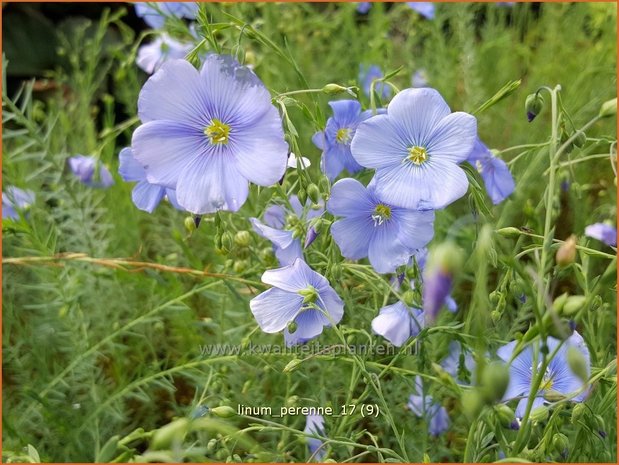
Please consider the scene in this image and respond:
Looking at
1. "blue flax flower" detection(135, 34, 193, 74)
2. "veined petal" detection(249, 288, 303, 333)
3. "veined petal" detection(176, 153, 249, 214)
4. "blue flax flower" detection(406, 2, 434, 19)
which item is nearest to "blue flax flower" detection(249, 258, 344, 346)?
"veined petal" detection(249, 288, 303, 333)

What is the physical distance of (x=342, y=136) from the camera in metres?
1.01

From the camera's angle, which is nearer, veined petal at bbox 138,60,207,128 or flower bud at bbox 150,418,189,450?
flower bud at bbox 150,418,189,450

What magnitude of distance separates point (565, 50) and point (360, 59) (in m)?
0.74

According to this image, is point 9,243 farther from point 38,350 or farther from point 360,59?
point 360,59

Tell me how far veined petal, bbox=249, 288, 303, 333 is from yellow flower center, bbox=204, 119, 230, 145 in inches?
7.7

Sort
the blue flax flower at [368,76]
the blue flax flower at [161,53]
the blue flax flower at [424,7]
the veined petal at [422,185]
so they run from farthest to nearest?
the blue flax flower at [424,7] < the blue flax flower at [368,76] < the blue flax flower at [161,53] < the veined petal at [422,185]

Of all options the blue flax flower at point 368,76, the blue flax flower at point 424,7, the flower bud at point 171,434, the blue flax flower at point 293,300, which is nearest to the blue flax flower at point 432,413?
the blue flax flower at point 293,300

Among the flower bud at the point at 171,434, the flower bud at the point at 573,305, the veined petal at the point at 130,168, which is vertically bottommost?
the flower bud at the point at 171,434

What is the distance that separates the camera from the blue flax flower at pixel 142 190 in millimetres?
966

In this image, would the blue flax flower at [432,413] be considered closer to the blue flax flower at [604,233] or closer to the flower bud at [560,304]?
the blue flax flower at [604,233]

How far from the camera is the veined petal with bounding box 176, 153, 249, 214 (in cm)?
83

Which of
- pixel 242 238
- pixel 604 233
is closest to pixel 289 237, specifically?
pixel 242 238

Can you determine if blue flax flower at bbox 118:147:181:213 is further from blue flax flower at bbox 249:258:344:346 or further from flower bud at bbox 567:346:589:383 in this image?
flower bud at bbox 567:346:589:383

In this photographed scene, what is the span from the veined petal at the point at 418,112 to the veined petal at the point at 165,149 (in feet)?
0.80
